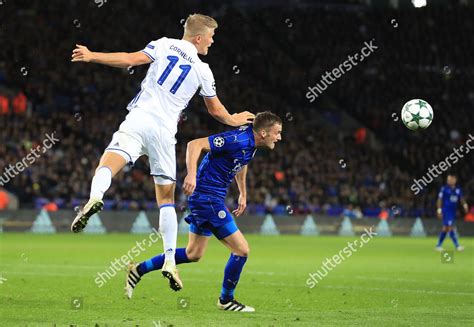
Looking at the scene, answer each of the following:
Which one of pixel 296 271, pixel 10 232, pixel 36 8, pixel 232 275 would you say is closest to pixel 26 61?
pixel 36 8

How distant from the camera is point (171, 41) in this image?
10039 mm

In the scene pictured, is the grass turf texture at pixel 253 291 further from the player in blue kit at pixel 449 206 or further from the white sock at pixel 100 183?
the player in blue kit at pixel 449 206

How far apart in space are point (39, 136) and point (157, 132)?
24266 millimetres

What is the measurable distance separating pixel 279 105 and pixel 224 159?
3163cm

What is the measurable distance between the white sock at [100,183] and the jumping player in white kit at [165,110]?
0.45ft

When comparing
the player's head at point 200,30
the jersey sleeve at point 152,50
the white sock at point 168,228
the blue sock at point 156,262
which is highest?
the player's head at point 200,30

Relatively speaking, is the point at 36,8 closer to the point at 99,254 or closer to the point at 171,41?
the point at 99,254

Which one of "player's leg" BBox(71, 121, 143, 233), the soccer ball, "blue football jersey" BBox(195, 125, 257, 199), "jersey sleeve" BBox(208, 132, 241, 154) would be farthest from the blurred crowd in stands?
"player's leg" BBox(71, 121, 143, 233)

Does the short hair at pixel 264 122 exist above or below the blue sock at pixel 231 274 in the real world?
above

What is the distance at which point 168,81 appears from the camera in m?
9.92

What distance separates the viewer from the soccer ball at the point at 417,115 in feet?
47.0
